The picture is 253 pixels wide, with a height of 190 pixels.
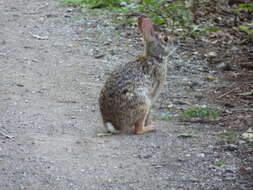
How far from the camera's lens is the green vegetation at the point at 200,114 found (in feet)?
23.2

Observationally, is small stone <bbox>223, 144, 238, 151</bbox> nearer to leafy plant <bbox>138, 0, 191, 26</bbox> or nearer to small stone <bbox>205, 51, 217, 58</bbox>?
small stone <bbox>205, 51, 217, 58</bbox>

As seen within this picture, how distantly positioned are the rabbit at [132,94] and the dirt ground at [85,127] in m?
0.17

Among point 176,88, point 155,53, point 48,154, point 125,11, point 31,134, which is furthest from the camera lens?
point 125,11

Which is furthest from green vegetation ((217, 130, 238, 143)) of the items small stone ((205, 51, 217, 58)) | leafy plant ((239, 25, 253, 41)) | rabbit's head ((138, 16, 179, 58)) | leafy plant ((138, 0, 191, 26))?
leafy plant ((138, 0, 191, 26))

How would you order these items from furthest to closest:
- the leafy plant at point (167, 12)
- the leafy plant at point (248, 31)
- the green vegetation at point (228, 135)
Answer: the leafy plant at point (167, 12)
the leafy plant at point (248, 31)
the green vegetation at point (228, 135)

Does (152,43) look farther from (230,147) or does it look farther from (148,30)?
(230,147)

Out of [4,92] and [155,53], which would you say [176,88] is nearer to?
[155,53]

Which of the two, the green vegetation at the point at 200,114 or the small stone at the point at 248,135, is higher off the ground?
the small stone at the point at 248,135

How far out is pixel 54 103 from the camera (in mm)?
7645

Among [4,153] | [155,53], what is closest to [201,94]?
[155,53]

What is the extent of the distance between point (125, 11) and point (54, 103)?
4882 millimetres

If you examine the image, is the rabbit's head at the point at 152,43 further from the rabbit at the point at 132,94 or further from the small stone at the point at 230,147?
the small stone at the point at 230,147

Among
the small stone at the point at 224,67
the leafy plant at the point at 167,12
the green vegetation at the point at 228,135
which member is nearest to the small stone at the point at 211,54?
the small stone at the point at 224,67

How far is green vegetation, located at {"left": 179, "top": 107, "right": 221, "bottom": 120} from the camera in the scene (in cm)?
708
